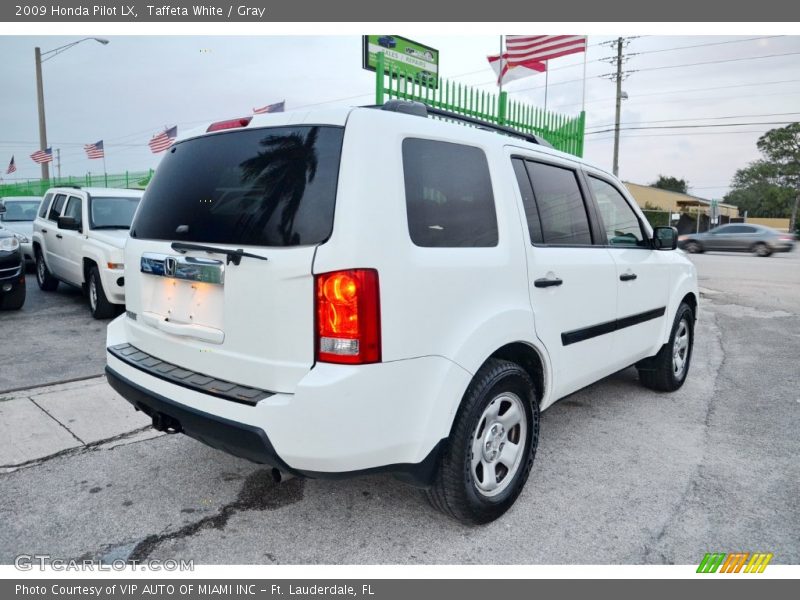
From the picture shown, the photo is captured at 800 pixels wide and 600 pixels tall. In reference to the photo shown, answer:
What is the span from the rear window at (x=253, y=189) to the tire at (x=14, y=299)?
597 cm

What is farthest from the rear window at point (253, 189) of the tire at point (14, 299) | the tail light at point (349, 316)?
the tire at point (14, 299)

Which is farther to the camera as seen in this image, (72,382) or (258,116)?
(72,382)

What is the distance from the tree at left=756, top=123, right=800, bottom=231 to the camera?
65.9m

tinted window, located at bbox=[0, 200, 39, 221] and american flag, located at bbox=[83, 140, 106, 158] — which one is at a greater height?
american flag, located at bbox=[83, 140, 106, 158]

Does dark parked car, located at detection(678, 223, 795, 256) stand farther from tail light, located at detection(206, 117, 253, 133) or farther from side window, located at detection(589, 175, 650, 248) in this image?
tail light, located at detection(206, 117, 253, 133)

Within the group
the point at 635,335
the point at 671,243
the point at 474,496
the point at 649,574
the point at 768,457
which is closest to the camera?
the point at 649,574

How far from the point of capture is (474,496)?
2668 millimetres

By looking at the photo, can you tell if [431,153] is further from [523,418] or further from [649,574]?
[649,574]

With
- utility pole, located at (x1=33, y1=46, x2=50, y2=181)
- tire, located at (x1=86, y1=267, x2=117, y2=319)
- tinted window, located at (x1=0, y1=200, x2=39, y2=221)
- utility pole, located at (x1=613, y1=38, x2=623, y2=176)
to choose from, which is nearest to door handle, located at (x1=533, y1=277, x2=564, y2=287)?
tire, located at (x1=86, y1=267, x2=117, y2=319)

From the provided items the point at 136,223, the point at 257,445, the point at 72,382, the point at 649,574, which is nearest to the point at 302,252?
the point at 257,445

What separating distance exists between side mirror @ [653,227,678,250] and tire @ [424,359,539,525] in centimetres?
208

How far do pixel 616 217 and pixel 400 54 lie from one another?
7.87 meters

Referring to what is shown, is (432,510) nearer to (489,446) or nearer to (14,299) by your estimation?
(489,446)

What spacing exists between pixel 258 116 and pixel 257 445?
4.85ft
